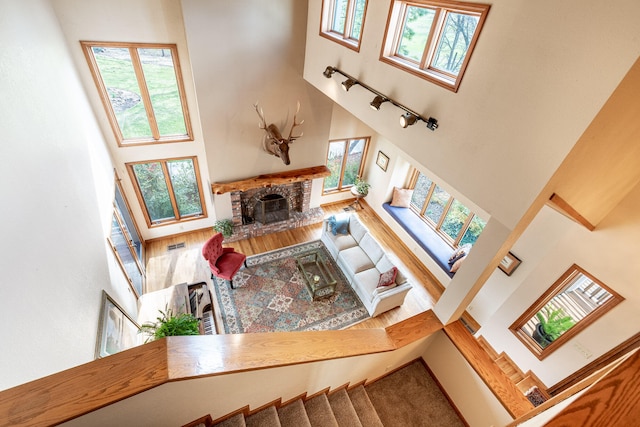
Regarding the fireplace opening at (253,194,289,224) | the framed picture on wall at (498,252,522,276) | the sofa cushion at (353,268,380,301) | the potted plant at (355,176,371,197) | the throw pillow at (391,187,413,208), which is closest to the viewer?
the framed picture on wall at (498,252,522,276)

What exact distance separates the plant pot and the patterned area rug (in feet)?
8.14

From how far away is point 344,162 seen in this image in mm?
7320

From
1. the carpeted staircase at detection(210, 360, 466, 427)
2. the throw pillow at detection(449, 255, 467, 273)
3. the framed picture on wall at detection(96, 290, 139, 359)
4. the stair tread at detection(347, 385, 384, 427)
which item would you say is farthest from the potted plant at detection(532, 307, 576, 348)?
the framed picture on wall at detection(96, 290, 139, 359)

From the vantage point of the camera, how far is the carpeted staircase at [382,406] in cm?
278

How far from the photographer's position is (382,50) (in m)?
3.15

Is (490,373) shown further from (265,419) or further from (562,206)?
(265,419)

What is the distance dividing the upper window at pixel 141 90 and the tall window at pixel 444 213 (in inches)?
196

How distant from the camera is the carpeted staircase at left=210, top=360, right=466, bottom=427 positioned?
2.78 m

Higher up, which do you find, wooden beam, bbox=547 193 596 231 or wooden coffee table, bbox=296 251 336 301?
wooden coffee table, bbox=296 251 336 301

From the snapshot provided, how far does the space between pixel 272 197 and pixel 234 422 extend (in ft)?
15.6

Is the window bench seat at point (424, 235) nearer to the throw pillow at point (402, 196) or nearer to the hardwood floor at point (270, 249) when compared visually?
the throw pillow at point (402, 196)

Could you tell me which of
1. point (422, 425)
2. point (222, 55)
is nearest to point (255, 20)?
point (222, 55)

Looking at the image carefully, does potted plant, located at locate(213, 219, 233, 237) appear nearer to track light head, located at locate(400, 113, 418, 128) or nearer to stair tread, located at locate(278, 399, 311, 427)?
stair tread, located at locate(278, 399, 311, 427)

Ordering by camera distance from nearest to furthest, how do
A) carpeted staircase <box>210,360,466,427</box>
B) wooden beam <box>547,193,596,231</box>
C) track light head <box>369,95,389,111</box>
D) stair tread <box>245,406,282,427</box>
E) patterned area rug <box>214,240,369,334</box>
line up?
wooden beam <box>547,193,596,231</box> → stair tread <box>245,406,282,427</box> → carpeted staircase <box>210,360,466,427</box> → track light head <box>369,95,389,111</box> → patterned area rug <box>214,240,369,334</box>
